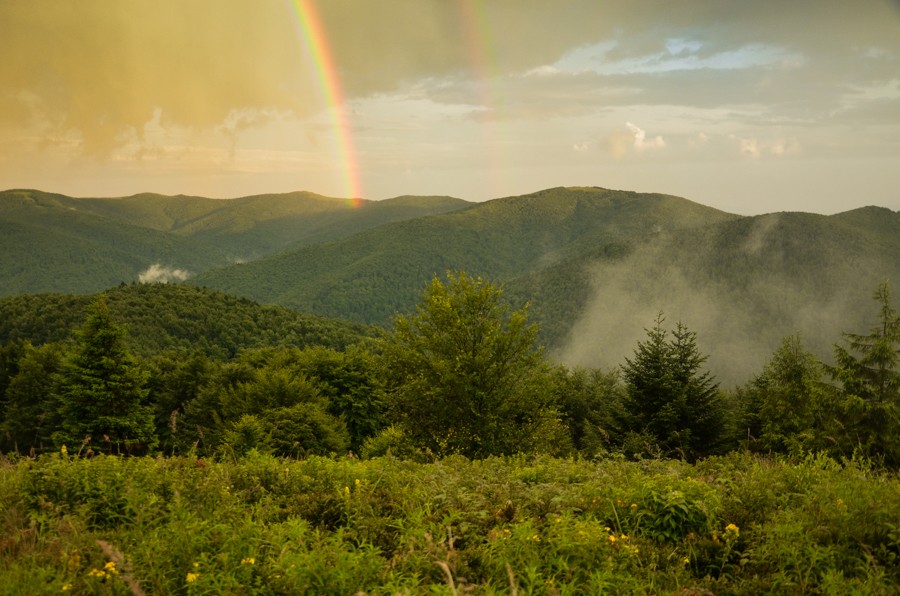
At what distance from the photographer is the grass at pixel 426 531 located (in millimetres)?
4145

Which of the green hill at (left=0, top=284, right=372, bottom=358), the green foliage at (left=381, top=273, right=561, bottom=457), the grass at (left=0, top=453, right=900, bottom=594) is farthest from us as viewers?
the green hill at (left=0, top=284, right=372, bottom=358)

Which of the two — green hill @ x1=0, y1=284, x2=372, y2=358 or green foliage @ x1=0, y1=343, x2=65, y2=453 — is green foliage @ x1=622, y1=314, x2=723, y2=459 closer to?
green foliage @ x1=0, y1=343, x2=65, y2=453

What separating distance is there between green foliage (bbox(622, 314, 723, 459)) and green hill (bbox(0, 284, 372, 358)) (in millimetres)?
73792

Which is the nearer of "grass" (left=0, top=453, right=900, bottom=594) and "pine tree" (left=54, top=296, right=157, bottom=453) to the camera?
"grass" (left=0, top=453, right=900, bottom=594)

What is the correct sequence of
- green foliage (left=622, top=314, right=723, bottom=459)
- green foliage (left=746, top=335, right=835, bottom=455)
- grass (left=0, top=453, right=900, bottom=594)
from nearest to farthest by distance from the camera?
grass (left=0, top=453, right=900, bottom=594)
green foliage (left=746, top=335, right=835, bottom=455)
green foliage (left=622, top=314, right=723, bottom=459)

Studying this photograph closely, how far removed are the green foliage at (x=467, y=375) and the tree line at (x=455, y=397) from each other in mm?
52

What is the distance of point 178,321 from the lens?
106 m

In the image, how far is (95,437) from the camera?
30.3m

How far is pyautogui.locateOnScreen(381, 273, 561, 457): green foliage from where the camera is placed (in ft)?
56.9

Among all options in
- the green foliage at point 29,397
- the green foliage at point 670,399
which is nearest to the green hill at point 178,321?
the green foliage at point 29,397

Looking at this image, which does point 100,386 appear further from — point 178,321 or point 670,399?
point 178,321

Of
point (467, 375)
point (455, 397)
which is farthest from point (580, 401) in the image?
point (467, 375)

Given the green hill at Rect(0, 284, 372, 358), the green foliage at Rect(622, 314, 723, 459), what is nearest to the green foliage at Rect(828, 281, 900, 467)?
the green foliage at Rect(622, 314, 723, 459)

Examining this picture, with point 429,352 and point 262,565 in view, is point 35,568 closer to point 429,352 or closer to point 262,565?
point 262,565
